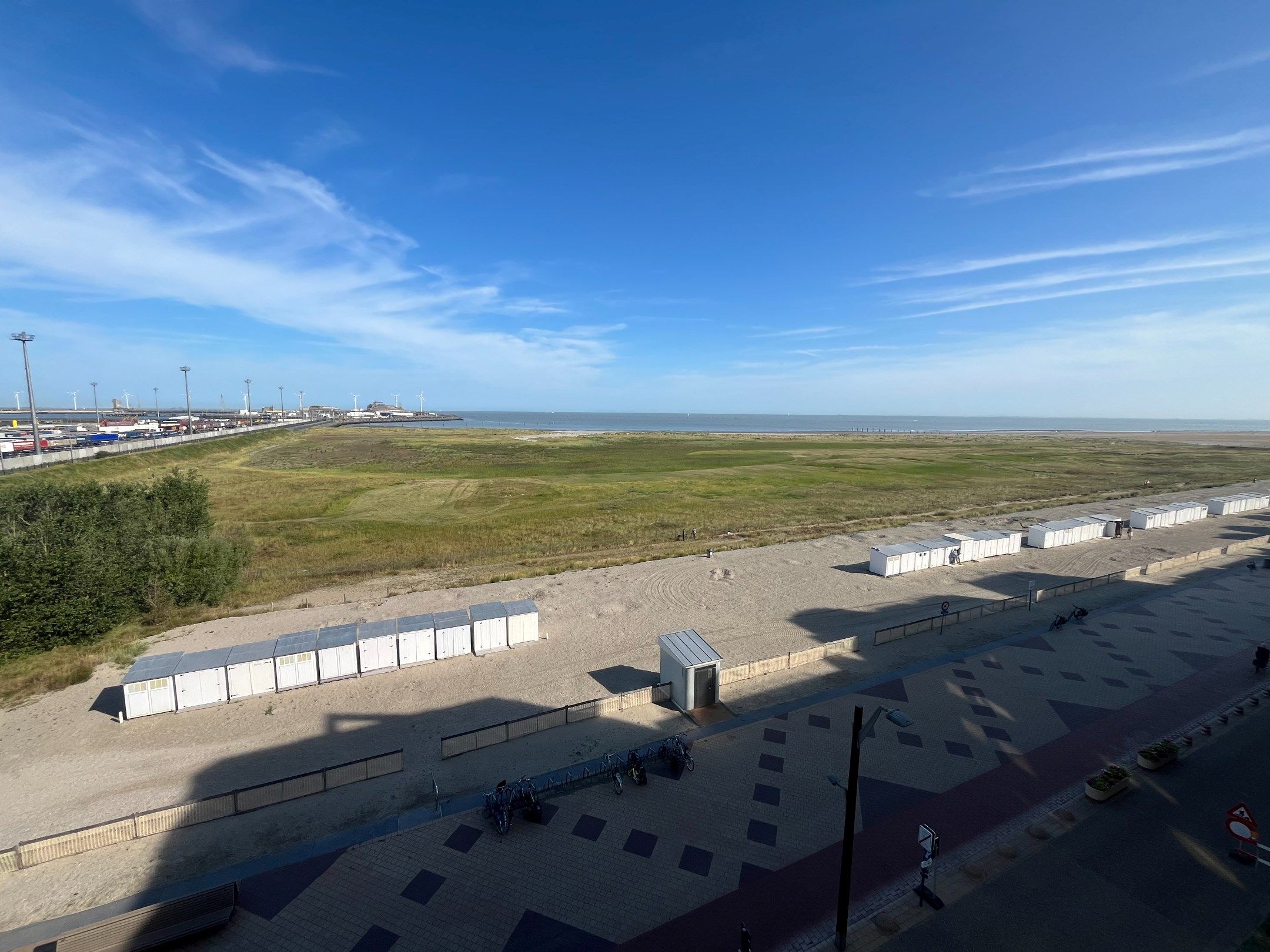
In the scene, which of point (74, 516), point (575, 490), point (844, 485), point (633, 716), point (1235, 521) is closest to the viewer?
point (633, 716)

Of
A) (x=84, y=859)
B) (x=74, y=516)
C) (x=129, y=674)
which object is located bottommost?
(x=84, y=859)

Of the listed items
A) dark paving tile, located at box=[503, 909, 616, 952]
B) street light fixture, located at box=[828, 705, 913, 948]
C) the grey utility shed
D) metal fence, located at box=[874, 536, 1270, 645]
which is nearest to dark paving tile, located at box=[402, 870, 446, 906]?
dark paving tile, located at box=[503, 909, 616, 952]

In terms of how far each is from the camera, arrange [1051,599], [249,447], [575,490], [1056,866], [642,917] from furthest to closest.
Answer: [249,447]
[575,490]
[1051,599]
[1056,866]
[642,917]

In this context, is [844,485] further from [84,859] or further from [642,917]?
[84,859]

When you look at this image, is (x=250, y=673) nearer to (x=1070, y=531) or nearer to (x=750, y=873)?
(x=750, y=873)

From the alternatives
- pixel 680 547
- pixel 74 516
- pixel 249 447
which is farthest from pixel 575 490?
pixel 249 447

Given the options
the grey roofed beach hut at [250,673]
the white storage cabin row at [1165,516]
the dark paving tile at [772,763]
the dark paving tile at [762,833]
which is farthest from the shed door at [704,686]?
the white storage cabin row at [1165,516]
